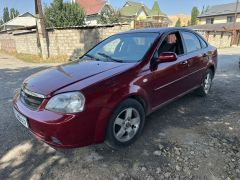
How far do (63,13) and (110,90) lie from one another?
66.1 ft

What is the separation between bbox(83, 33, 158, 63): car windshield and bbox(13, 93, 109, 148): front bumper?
4.09 ft

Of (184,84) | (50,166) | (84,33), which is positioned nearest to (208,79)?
(184,84)

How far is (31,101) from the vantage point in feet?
9.57

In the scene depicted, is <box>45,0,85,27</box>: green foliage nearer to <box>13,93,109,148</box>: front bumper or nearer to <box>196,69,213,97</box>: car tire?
<box>196,69,213,97</box>: car tire

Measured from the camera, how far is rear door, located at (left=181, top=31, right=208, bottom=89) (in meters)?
4.42

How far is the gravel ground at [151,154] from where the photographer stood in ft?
9.08

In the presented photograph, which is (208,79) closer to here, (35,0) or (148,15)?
(35,0)

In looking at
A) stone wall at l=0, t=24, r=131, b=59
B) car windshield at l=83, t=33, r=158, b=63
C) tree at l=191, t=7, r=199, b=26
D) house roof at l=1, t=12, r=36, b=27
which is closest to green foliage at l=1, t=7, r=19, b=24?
house roof at l=1, t=12, r=36, b=27

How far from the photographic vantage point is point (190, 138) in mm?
3545

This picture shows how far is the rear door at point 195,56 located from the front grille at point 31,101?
2808 millimetres

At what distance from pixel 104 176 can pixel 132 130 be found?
0.85m

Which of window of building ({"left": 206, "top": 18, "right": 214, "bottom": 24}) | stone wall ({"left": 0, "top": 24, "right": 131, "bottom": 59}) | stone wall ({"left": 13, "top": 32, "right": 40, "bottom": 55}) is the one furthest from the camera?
window of building ({"left": 206, "top": 18, "right": 214, "bottom": 24})

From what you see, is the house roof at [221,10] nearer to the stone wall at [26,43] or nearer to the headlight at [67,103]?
the stone wall at [26,43]

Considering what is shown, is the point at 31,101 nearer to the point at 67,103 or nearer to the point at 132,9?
the point at 67,103
